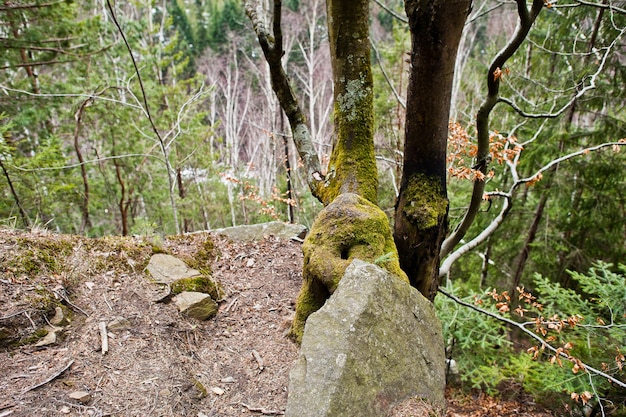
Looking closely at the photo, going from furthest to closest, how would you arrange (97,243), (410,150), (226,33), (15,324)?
(226,33), (97,243), (410,150), (15,324)

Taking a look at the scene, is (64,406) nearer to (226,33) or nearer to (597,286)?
(597,286)

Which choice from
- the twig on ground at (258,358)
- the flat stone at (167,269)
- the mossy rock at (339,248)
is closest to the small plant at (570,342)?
the mossy rock at (339,248)

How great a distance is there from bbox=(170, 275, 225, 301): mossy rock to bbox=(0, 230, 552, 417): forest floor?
110mm

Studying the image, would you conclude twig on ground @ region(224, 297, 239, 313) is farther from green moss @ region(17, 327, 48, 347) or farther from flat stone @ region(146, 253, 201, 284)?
green moss @ region(17, 327, 48, 347)

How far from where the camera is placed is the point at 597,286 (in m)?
3.94

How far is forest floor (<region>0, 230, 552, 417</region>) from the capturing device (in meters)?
1.93

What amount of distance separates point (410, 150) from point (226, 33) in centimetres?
2393

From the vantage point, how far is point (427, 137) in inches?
92.6

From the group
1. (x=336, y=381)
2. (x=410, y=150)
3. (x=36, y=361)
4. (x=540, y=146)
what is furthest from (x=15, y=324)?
(x=540, y=146)

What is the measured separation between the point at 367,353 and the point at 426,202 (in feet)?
4.25

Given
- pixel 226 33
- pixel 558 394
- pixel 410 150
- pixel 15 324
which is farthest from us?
pixel 226 33

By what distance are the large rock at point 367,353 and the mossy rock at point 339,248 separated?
300 millimetres

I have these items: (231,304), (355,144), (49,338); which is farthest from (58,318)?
(355,144)

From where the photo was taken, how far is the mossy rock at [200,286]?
296 centimetres
